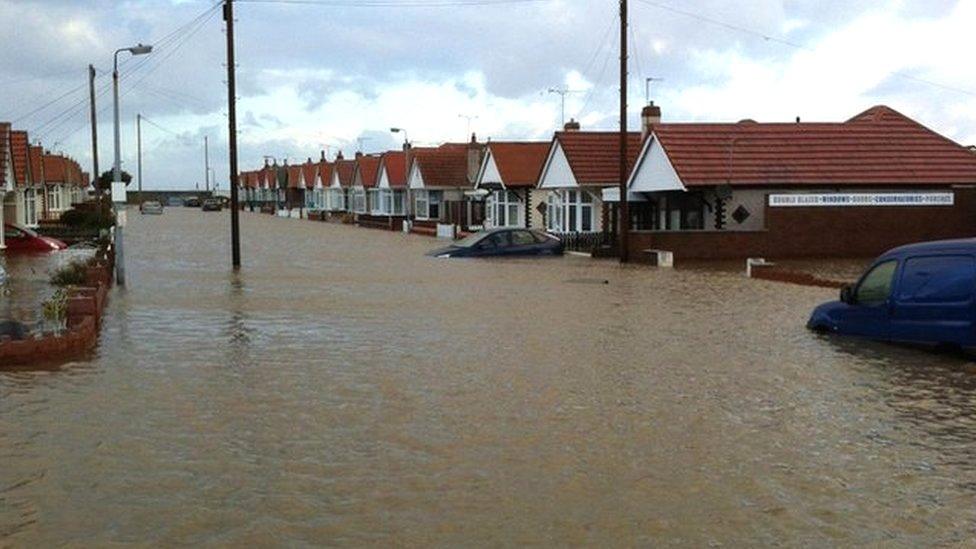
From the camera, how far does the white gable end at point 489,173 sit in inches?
2046

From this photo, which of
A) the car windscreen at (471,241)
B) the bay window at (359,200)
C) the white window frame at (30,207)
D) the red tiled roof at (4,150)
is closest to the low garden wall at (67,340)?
the car windscreen at (471,241)

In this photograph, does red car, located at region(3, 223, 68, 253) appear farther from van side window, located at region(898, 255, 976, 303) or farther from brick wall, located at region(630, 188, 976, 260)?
van side window, located at region(898, 255, 976, 303)

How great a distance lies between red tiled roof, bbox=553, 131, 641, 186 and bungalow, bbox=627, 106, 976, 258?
2.72m

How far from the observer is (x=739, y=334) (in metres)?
17.2

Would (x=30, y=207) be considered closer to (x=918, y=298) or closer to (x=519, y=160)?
(x=519, y=160)

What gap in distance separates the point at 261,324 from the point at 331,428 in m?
8.46

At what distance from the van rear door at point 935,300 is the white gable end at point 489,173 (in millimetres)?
36833

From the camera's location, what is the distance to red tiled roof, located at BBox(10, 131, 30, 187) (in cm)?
4597

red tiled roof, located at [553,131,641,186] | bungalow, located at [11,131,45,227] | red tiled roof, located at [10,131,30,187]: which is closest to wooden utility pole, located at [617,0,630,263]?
red tiled roof, located at [553,131,641,186]

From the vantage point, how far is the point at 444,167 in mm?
66812

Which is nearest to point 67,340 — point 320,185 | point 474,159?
point 474,159

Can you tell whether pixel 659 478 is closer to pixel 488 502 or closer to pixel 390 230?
pixel 488 502

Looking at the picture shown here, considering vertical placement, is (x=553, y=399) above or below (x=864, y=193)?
below

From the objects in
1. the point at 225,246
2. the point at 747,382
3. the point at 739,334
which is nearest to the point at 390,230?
the point at 225,246
